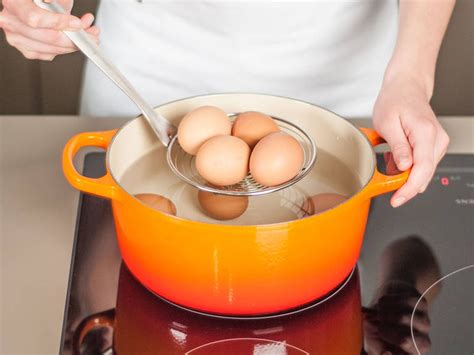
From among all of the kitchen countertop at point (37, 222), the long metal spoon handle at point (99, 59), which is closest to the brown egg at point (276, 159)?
the long metal spoon handle at point (99, 59)

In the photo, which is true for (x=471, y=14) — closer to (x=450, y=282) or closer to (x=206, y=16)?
(x=206, y=16)

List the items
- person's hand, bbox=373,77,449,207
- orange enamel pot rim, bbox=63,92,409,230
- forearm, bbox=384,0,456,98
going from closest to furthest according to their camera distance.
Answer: orange enamel pot rim, bbox=63,92,409,230 < person's hand, bbox=373,77,449,207 < forearm, bbox=384,0,456,98

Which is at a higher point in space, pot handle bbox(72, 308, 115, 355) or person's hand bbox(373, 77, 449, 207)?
person's hand bbox(373, 77, 449, 207)

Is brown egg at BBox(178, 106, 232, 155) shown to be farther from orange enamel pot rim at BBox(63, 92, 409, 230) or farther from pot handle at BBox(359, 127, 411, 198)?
pot handle at BBox(359, 127, 411, 198)

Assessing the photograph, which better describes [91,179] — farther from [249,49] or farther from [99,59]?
[249,49]

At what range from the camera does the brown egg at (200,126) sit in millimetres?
732

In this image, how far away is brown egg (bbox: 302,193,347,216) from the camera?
2.32 feet

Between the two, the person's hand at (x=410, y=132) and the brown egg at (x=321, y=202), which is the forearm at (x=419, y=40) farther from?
the brown egg at (x=321, y=202)

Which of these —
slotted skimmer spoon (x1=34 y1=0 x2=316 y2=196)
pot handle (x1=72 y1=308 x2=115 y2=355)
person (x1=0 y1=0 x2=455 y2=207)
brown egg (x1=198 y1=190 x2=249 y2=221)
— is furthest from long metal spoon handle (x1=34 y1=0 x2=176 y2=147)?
person (x1=0 y1=0 x2=455 y2=207)

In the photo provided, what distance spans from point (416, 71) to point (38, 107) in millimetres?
1172

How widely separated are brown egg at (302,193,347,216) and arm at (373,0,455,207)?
0.06m

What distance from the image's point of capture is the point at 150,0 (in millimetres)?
1038

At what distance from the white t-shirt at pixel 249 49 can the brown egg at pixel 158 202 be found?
0.38 meters

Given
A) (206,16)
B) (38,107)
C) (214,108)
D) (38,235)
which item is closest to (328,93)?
(206,16)
